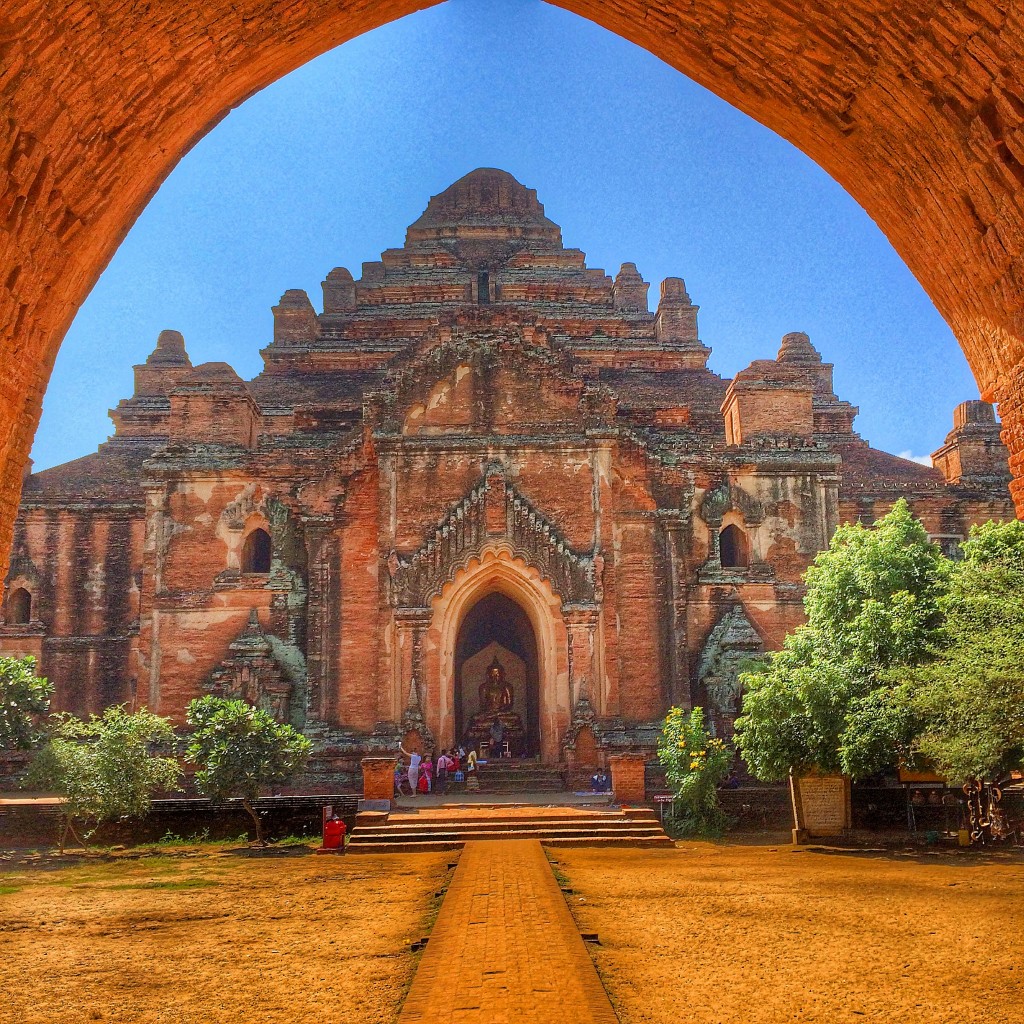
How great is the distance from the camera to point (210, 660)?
873 inches

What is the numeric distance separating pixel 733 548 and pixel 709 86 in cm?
1867

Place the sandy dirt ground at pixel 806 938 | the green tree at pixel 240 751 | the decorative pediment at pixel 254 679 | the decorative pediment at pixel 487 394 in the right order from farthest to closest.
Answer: the decorative pediment at pixel 487 394 < the decorative pediment at pixel 254 679 < the green tree at pixel 240 751 < the sandy dirt ground at pixel 806 938

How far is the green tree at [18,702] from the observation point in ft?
65.4

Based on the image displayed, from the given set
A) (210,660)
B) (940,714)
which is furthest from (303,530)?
(940,714)

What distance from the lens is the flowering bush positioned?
1770 centimetres

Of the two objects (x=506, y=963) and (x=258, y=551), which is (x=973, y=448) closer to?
(x=258, y=551)

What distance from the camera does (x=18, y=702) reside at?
2017 centimetres

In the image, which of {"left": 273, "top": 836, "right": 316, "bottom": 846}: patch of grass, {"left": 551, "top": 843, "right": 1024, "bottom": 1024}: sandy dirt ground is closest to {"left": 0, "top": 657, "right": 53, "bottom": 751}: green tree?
{"left": 273, "top": 836, "right": 316, "bottom": 846}: patch of grass

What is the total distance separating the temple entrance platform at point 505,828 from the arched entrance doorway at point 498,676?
19.7 ft

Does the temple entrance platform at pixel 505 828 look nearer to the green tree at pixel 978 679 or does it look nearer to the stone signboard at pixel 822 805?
the stone signboard at pixel 822 805

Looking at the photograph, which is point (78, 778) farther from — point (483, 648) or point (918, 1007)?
point (918, 1007)

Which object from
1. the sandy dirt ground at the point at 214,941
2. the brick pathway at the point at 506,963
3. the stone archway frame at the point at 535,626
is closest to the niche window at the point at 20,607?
the stone archway frame at the point at 535,626

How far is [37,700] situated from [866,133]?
65.5 ft

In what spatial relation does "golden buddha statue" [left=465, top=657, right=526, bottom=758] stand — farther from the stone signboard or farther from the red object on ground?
the stone signboard
